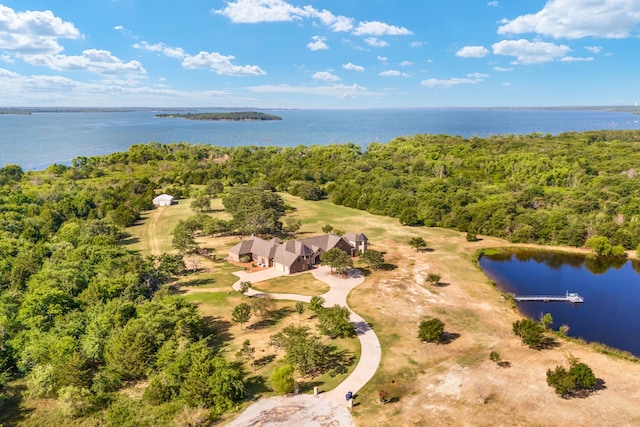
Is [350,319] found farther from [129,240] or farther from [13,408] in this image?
[129,240]

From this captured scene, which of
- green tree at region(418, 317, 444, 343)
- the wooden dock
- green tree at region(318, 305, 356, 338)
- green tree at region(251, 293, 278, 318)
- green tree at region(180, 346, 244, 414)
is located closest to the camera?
green tree at region(180, 346, 244, 414)

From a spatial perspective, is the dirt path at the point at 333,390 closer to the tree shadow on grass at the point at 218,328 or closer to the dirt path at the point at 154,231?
the tree shadow on grass at the point at 218,328

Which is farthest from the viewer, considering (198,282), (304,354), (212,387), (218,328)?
(198,282)

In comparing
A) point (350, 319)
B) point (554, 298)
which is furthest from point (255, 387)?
point (554, 298)

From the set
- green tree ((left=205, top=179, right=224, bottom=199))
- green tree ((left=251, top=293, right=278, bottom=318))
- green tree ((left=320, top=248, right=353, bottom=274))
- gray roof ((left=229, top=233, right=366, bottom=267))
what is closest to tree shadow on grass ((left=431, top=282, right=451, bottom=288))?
green tree ((left=320, top=248, right=353, bottom=274))

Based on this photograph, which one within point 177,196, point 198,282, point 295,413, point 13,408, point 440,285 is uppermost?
point 177,196

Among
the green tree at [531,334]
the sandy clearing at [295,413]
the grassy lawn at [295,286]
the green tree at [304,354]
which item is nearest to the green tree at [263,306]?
the grassy lawn at [295,286]

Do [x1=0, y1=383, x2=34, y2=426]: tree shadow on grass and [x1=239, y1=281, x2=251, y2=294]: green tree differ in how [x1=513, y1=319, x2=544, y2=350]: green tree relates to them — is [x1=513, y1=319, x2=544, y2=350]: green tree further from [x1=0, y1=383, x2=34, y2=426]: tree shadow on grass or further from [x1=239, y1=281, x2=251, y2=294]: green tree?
[x1=0, y1=383, x2=34, y2=426]: tree shadow on grass
